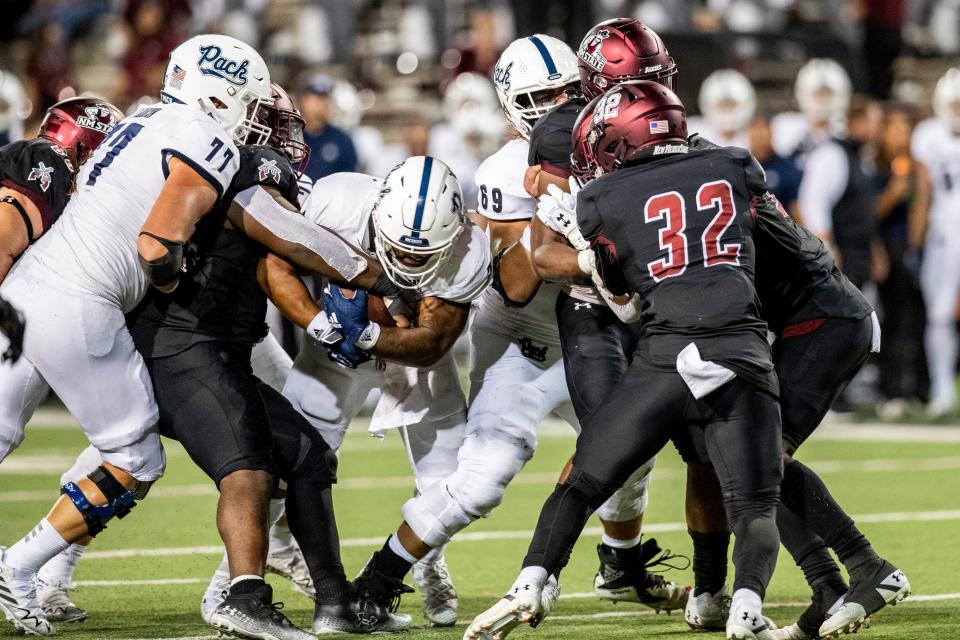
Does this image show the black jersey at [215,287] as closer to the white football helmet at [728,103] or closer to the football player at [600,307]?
the football player at [600,307]

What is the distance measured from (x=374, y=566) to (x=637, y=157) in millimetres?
1524

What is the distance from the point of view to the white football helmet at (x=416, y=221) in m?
4.72

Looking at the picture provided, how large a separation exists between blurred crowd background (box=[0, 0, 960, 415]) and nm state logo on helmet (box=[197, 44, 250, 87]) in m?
2.26

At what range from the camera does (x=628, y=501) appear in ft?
17.4

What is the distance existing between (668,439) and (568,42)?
31.8 feet

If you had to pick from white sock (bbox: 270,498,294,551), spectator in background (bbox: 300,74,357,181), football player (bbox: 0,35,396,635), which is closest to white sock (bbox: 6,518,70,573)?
football player (bbox: 0,35,396,635)

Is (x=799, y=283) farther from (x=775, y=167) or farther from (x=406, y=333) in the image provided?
(x=775, y=167)

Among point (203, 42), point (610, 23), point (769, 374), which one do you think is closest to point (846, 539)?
point (769, 374)

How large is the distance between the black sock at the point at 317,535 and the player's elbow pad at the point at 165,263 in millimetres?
779

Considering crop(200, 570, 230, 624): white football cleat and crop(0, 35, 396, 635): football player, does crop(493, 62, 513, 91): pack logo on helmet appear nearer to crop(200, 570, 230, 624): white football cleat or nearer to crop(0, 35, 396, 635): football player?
crop(0, 35, 396, 635): football player

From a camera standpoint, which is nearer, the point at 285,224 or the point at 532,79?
the point at 285,224

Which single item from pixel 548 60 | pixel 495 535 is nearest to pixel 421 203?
pixel 548 60

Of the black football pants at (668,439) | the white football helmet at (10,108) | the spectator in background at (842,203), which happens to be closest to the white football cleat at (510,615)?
the black football pants at (668,439)

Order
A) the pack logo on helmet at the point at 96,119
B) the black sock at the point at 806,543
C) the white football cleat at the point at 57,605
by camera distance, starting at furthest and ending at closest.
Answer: the pack logo on helmet at the point at 96,119
the white football cleat at the point at 57,605
the black sock at the point at 806,543
